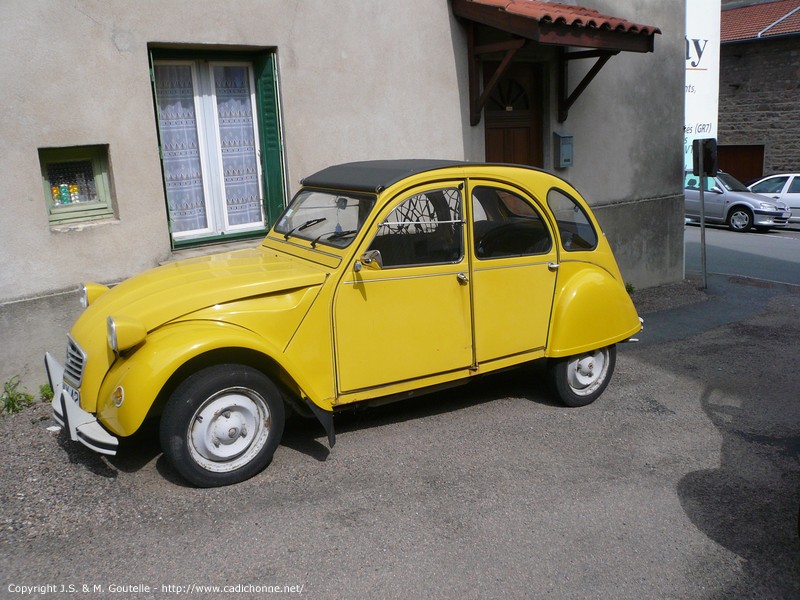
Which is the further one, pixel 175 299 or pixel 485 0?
pixel 485 0

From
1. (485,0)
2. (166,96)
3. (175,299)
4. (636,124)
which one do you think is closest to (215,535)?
(175,299)

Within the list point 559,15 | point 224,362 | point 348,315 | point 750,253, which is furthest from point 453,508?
point 750,253

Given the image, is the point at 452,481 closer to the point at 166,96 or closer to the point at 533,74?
the point at 166,96

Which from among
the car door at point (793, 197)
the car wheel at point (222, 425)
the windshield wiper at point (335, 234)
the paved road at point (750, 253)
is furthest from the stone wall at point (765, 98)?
the car wheel at point (222, 425)

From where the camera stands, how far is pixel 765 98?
24.0 meters

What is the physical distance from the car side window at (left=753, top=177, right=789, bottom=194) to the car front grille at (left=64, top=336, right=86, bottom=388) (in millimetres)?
19533

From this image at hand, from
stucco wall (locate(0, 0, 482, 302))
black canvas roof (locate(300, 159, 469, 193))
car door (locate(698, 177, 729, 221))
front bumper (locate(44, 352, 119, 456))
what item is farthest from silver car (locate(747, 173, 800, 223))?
front bumper (locate(44, 352, 119, 456))

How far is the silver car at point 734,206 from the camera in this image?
19.0m

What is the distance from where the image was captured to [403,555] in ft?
13.1

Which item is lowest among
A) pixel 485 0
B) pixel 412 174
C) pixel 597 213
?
pixel 597 213

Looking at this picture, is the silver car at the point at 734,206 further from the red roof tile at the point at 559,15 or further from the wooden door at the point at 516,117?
the red roof tile at the point at 559,15

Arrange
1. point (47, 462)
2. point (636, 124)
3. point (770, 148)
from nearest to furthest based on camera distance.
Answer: point (47, 462) < point (636, 124) < point (770, 148)

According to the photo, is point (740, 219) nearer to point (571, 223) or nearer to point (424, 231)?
point (571, 223)

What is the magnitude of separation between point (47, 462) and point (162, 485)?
0.97 meters
